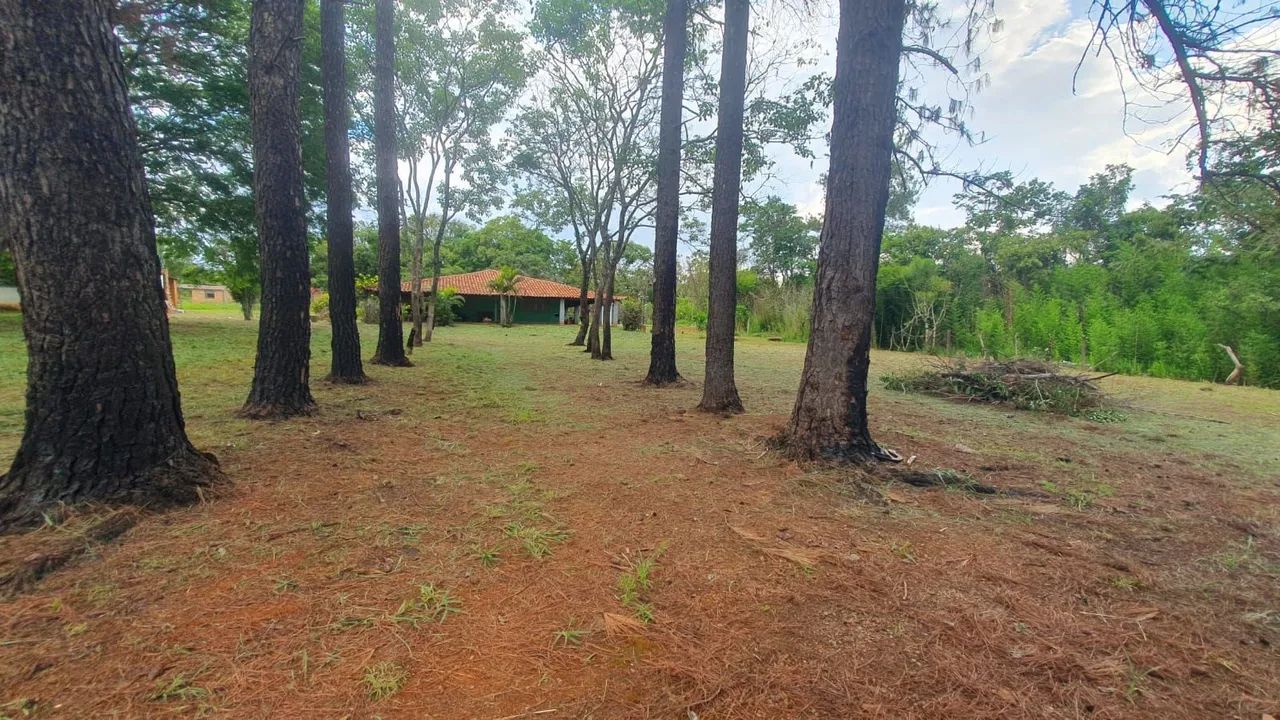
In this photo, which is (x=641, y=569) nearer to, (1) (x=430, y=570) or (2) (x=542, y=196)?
(1) (x=430, y=570)

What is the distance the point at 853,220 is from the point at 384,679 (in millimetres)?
3464

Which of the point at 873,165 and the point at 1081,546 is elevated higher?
the point at 873,165

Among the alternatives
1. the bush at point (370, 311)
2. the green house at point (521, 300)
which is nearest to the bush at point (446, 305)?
the green house at point (521, 300)

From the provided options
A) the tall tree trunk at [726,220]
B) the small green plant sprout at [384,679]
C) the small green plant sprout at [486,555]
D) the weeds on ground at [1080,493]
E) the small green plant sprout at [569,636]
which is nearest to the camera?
the small green plant sprout at [384,679]

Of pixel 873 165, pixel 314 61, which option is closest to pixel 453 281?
pixel 314 61

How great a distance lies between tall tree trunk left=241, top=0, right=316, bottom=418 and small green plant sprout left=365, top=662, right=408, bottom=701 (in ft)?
11.7

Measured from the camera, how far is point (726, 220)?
18.2 feet

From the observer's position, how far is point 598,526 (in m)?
2.57

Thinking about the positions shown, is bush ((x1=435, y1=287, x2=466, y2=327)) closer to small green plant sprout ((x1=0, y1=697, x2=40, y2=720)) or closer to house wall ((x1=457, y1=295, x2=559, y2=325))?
house wall ((x1=457, y1=295, x2=559, y2=325))

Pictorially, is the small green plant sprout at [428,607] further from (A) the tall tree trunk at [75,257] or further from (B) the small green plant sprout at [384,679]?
(A) the tall tree trunk at [75,257]

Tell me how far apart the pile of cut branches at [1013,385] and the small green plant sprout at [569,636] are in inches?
272

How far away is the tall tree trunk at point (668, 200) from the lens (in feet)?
24.2

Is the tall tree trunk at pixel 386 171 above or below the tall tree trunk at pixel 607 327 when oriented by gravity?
above

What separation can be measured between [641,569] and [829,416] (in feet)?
6.49
